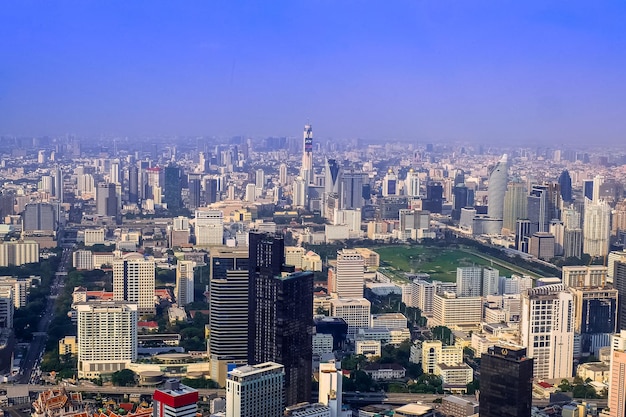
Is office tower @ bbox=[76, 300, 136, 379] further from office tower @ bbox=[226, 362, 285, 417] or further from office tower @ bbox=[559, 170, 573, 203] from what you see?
office tower @ bbox=[559, 170, 573, 203]

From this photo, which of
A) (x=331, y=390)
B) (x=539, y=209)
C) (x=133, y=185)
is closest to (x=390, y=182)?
(x=539, y=209)

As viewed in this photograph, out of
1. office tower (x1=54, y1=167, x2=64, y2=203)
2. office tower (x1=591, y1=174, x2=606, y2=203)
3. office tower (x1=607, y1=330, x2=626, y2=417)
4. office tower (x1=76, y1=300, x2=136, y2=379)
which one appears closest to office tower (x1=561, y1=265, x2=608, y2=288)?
office tower (x1=591, y1=174, x2=606, y2=203)

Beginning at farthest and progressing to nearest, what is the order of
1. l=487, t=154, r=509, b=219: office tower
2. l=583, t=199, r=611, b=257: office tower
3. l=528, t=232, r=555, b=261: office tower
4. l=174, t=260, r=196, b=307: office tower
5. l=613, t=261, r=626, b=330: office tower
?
l=487, t=154, r=509, b=219: office tower
l=528, t=232, r=555, b=261: office tower
l=583, t=199, r=611, b=257: office tower
l=174, t=260, r=196, b=307: office tower
l=613, t=261, r=626, b=330: office tower

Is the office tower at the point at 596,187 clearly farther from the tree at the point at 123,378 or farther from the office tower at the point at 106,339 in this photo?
the tree at the point at 123,378

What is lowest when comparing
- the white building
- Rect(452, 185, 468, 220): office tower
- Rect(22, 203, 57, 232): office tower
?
the white building

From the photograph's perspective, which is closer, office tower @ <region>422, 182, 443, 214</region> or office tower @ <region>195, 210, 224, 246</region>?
office tower @ <region>195, 210, 224, 246</region>

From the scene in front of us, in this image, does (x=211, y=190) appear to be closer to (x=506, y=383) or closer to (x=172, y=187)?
(x=172, y=187)
